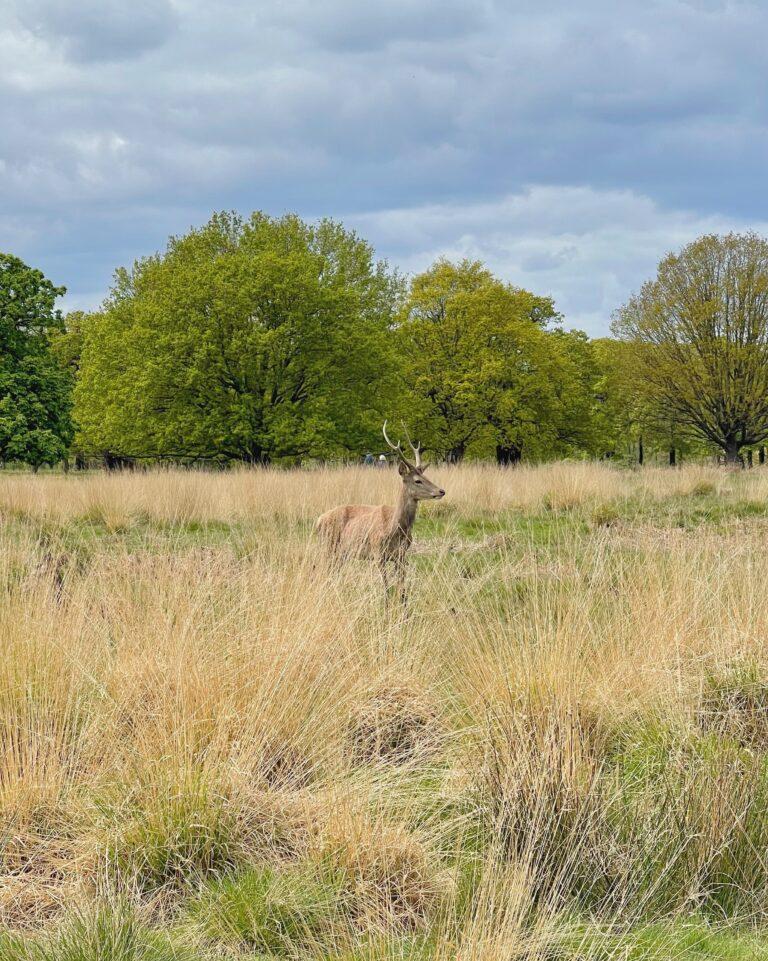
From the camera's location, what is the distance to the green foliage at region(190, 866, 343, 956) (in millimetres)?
2818

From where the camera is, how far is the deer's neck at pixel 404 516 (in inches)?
324

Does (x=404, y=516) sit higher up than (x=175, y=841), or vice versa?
(x=404, y=516)

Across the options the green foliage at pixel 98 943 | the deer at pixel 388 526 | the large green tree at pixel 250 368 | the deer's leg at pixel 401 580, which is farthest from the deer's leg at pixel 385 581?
the large green tree at pixel 250 368

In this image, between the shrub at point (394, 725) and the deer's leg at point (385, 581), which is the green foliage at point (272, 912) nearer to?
the shrub at point (394, 725)

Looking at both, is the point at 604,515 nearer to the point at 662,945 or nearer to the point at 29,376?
the point at 662,945

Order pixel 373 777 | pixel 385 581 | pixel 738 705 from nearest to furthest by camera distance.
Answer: pixel 373 777
pixel 738 705
pixel 385 581

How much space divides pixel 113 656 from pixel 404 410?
26465 millimetres

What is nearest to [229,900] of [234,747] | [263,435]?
[234,747]

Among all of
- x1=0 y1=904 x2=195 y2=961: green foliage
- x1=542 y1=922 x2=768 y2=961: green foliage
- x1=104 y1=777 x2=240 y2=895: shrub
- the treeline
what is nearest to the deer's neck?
x1=104 y1=777 x2=240 y2=895: shrub

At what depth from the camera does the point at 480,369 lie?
3594cm

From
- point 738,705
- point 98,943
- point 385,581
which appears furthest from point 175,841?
point 385,581

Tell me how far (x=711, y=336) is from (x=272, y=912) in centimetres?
3063

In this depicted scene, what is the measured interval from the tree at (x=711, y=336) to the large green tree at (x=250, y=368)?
10212 millimetres

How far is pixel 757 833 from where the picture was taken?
3.57 meters
